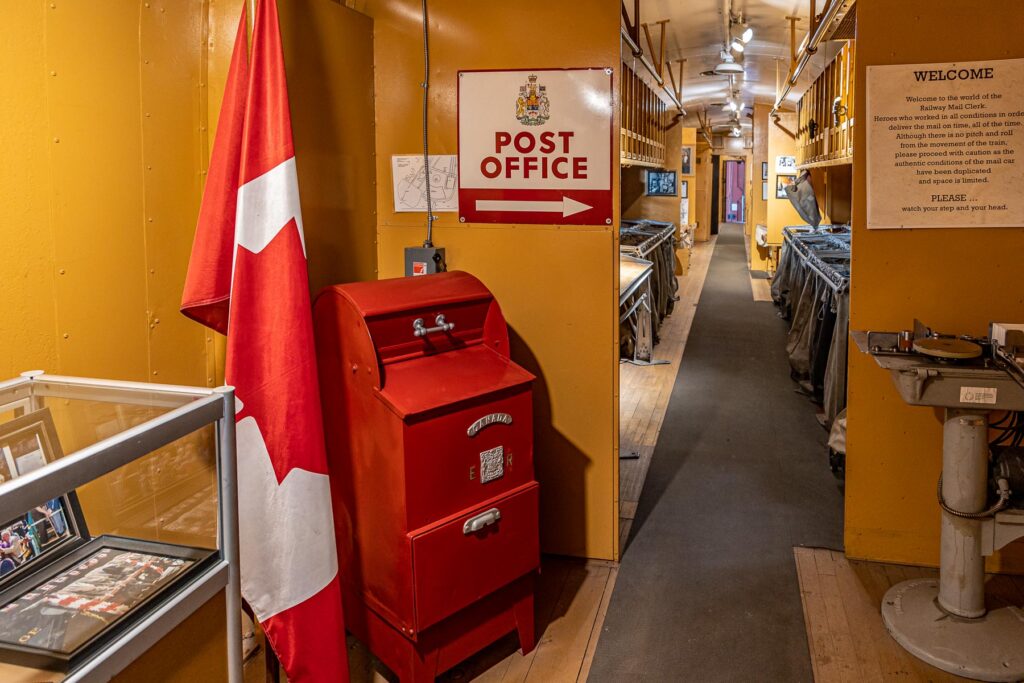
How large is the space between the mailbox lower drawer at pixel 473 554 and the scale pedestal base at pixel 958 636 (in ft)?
Answer: 4.18

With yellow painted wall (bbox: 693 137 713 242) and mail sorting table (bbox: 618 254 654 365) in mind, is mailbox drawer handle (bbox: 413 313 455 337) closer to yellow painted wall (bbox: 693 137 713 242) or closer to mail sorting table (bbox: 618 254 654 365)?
mail sorting table (bbox: 618 254 654 365)

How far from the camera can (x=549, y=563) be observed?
3.47 meters

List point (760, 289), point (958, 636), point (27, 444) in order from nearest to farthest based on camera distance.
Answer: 1. point (27, 444)
2. point (958, 636)
3. point (760, 289)

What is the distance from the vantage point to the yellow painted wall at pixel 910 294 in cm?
315

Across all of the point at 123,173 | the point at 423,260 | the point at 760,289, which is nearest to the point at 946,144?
the point at 423,260

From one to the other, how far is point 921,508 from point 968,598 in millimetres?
566

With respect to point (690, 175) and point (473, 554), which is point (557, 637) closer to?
point (473, 554)

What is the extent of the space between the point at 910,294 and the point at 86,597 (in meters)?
2.96

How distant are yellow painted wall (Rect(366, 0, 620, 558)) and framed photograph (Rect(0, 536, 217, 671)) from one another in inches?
73.5

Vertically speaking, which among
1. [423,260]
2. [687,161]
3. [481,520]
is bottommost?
[481,520]

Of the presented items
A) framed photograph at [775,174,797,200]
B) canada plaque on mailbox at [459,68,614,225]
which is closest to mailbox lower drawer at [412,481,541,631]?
canada plaque on mailbox at [459,68,614,225]

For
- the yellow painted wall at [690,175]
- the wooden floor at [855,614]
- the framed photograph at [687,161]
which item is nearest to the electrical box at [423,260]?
the wooden floor at [855,614]

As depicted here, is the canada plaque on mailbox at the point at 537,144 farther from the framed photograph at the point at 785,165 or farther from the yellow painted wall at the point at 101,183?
the framed photograph at the point at 785,165

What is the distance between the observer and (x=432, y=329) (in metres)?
2.61
